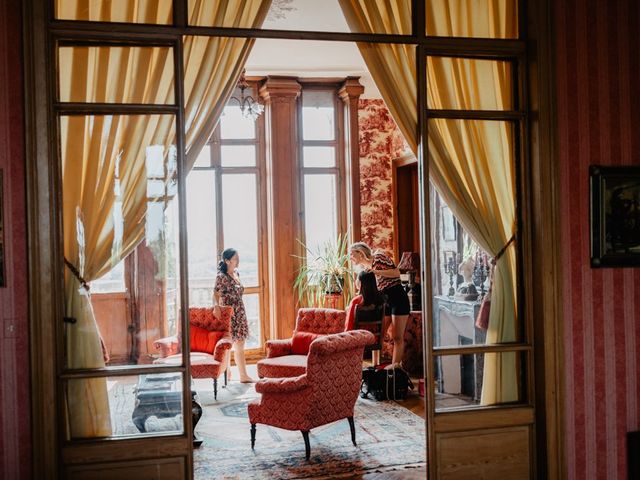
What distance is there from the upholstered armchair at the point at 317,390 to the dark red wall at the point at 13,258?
1850 mm

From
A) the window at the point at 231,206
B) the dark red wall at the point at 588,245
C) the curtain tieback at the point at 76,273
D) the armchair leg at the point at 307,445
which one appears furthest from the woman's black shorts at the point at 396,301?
the curtain tieback at the point at 76,273

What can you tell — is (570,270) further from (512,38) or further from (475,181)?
(512,38)

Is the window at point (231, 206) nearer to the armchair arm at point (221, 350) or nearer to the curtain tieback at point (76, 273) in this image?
the armchair arm at point (221, 350)

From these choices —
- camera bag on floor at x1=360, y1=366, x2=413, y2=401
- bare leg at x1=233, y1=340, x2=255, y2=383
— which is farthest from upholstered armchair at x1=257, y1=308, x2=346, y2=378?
bare leg at x1=233, y1=340, x2=255, y2=383

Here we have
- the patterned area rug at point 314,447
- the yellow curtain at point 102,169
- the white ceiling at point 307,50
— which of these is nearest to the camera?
the yellow curtain at point 102,169

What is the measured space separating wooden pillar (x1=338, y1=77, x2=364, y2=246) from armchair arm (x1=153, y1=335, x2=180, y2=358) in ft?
18.0

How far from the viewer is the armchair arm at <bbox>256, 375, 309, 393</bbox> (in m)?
4.73

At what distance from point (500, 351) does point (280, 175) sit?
5200mm

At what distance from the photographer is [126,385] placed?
3564 mm

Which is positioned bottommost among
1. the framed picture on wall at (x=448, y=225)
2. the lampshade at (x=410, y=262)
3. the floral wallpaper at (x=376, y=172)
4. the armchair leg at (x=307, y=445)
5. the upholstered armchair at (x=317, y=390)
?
the armchair leg at (x=307, y=445)

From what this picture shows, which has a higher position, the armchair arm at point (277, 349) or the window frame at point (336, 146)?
the window frame at point (336, 146)

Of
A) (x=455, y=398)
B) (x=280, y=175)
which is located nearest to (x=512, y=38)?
(x=455, y=398)

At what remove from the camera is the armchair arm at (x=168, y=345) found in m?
3.59

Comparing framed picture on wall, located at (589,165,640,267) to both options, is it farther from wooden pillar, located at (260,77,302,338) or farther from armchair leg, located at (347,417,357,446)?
wooden pillar, located at (260,77,302,338)
